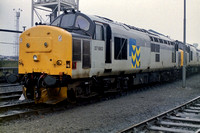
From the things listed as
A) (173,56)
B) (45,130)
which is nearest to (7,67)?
(45,130)

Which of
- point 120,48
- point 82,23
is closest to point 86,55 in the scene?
point 82,23

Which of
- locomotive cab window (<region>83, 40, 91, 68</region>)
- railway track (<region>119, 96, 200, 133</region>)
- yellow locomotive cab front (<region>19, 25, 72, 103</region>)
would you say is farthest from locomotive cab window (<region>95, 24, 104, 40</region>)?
railway track (<region>119, 96, 200, 133</region>)

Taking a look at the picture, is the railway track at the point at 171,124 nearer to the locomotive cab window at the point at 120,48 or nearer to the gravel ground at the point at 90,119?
the gravel ground at the point at 90,119

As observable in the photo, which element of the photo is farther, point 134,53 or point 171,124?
point 134,53

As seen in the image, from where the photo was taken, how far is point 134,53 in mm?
12711

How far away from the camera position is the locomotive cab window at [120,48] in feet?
35.7

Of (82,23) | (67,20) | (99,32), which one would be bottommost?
(99,32)

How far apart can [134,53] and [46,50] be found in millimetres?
5849

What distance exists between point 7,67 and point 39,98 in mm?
8776

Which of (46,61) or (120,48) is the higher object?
(120,48)

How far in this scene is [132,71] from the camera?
12609 millimetres

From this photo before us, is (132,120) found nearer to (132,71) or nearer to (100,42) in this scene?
(100,42)

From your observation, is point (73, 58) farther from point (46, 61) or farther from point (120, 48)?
point (120, 48)

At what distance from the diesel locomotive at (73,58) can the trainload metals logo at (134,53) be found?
5 centimetres
